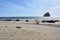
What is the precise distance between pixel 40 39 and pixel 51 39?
4.18ft

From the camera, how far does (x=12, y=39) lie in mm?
11344

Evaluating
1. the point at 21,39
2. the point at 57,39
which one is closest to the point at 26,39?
the point at 21,39

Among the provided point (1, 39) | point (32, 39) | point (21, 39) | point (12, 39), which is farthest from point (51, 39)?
point (1, 39)

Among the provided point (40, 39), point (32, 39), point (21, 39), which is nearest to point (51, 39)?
point (40, 39)

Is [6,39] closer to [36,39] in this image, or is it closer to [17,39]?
[17,39]

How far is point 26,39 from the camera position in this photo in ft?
37.9

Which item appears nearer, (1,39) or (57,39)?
(1,39)

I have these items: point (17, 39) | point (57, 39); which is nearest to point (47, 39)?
point (57, 39)

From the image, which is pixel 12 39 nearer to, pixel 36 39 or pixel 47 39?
pixel 36 39

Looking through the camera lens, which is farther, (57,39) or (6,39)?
(57,39)

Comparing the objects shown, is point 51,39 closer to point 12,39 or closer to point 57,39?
point 57,39

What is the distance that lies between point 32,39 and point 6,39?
9.26ft

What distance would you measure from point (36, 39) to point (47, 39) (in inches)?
49.7

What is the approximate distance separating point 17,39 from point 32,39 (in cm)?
165
